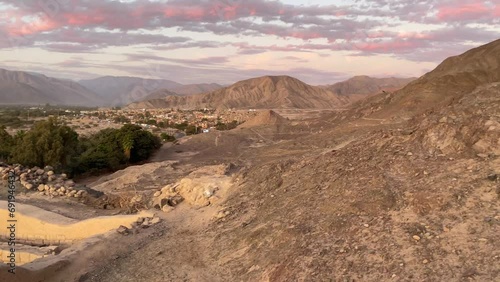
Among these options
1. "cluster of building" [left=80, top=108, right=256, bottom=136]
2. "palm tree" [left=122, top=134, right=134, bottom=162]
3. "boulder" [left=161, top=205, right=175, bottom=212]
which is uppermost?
"boulder" [left=161, top=205, right=175, bottom=212]

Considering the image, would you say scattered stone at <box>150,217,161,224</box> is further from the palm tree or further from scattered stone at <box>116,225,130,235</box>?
the palm tree

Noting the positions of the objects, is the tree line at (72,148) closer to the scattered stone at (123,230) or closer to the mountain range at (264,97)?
the scattered stone at (123,230)

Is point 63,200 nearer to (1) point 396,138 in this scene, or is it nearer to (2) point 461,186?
(1) point 396,138

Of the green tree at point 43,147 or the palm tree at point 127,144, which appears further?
the palm tree at point 127,144

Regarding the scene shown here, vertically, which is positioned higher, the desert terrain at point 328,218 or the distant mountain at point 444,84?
the distant mountain at point 444,84

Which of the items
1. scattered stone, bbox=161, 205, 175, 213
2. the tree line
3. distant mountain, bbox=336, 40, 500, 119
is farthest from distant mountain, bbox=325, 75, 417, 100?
scattered stone, bbox=161, 205, 175, 213

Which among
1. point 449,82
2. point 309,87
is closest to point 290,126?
point 449,82

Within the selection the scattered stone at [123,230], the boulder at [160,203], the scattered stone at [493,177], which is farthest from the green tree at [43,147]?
the scattered stone at [493,177]

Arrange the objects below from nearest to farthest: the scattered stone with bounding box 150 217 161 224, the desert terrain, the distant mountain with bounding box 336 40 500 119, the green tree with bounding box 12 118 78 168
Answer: the desert terrain, the scattered stone with bounding box 150 217 161 224, the green tree with bounding box 12 118 78 168, the distant mountain with bounding box 336 40 500 119
